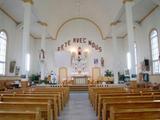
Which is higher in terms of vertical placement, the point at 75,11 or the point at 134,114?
the point at 75,11

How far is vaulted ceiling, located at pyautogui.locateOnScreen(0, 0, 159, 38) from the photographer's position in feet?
40.8

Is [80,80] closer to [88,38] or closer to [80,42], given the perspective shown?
[80,42]

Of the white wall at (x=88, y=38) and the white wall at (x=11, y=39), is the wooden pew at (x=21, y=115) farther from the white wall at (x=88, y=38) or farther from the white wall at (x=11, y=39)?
the white wall at (x=88, y=38)

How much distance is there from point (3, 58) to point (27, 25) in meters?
4.09

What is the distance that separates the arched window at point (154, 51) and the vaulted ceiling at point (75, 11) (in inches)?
65.6

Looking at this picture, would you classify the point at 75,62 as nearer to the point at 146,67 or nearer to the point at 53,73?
the point at 53,73

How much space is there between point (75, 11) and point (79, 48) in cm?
362

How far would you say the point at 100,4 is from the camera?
15289mm

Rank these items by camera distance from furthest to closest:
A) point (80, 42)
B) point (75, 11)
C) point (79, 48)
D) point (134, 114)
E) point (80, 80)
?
point (80, 42), point (79, 48), point (75, 11), point (80, 80), point (134, 114)

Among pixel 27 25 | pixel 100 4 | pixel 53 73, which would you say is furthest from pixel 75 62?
pixel 27 25

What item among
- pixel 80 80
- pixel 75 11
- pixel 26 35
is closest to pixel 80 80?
pixel 80 80

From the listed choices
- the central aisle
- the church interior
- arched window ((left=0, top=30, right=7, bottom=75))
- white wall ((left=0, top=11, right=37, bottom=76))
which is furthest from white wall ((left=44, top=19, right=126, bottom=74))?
the central aisle

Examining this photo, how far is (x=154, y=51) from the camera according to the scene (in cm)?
1346

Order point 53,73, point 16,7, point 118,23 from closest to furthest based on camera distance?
point 16,7 → point 118,23 → point 53,73
